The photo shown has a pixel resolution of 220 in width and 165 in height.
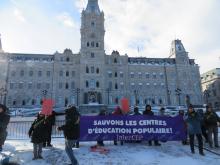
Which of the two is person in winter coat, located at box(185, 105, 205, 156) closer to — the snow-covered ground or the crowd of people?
the crowd of people

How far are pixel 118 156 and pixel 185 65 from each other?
55.9 metres

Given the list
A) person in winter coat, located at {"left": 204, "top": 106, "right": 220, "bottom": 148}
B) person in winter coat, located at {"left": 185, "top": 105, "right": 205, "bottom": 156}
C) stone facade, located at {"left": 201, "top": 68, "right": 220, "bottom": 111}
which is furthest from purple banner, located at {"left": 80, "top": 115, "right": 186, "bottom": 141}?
stone facade, located at {"left": 201, "top": 68, "right": 220, "bottom": 111}

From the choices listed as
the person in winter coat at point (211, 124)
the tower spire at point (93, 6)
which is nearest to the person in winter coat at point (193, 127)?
the person in winter coat at point (211, 124)

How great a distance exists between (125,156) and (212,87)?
6730cm

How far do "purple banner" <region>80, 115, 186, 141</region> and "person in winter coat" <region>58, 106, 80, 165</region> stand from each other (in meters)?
2.77

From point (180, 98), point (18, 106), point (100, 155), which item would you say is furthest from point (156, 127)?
point (180, 98)

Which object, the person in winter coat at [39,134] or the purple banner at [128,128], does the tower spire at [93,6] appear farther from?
the person in winter coat at [39,134]

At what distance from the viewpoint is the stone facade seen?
6465 cm

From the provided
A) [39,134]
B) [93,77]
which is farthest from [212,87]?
[39,134]

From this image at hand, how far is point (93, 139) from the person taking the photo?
9852 mm

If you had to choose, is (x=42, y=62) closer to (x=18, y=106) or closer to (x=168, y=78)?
(x=18, y=106)

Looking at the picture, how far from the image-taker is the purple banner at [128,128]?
9930mm

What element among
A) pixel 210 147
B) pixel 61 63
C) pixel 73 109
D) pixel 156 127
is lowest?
pixel 210 147

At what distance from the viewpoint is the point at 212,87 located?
222 feet
